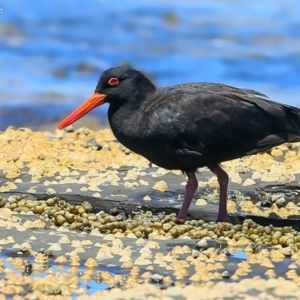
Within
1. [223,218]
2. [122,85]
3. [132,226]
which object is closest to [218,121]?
[223,218]

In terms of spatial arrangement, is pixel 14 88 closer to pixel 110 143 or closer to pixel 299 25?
pixel 110 143

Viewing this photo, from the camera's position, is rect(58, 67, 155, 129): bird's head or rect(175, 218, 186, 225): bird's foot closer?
rect(175, 218, 186, 225): bird's foot

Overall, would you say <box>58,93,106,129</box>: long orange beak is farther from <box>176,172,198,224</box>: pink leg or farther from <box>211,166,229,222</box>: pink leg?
<box>211,166,229,222</box>: pink leg

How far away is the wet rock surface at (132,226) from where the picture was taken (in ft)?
15.1

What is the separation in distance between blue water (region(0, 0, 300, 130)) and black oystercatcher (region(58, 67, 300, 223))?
7527 mm

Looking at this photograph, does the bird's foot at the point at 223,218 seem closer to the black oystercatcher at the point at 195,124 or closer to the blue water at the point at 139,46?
the black oystercatcher at the point at 195,124

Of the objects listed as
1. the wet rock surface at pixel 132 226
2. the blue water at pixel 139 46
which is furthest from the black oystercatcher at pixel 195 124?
the blue water at pixel 139 46

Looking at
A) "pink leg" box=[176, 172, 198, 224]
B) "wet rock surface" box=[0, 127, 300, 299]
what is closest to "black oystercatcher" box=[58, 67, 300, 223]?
"pink leg" box=[176, 172, 198, 224]

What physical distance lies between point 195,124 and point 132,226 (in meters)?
0.85

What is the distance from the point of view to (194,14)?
79.4 ft

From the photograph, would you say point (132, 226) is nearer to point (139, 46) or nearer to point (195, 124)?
point (195, 124)

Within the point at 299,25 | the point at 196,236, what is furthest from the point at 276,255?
the point at 299,25

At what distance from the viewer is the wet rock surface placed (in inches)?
181

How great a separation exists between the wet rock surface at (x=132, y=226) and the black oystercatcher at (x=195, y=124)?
348 millimetres
